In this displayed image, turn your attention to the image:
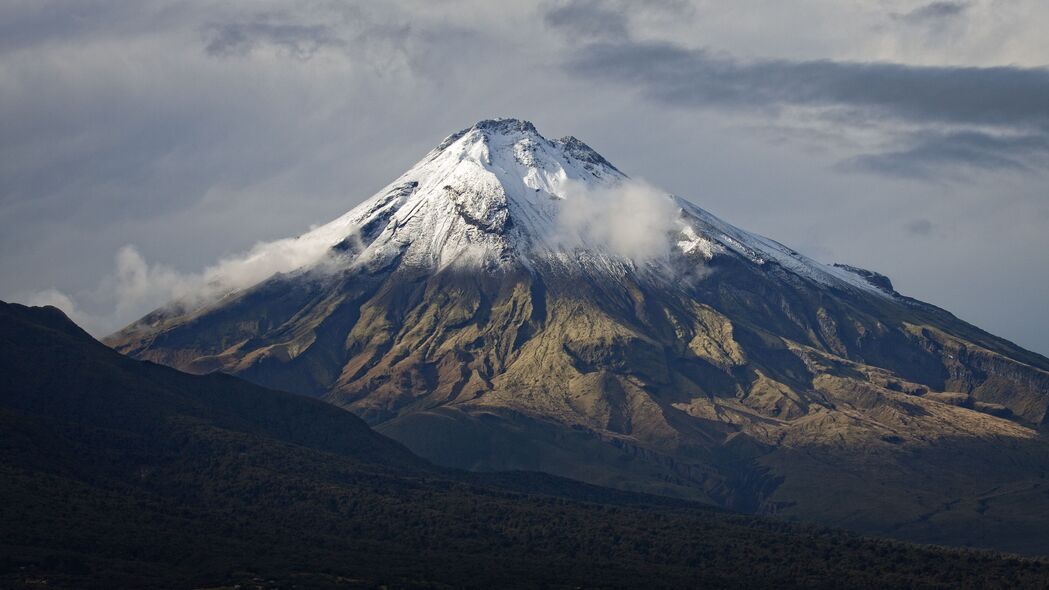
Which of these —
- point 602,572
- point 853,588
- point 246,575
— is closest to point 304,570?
point 246,575

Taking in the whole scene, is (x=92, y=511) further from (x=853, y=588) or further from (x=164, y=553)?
(x=853, y=588)

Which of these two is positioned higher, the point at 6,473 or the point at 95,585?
the point at 6,473

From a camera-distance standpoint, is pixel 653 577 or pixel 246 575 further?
pixel 653 577

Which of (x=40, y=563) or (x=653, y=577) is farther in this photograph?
(x=653, y=577)

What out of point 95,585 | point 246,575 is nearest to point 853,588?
point 246,575

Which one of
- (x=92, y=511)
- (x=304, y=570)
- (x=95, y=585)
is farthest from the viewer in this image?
(x=92, y=511)

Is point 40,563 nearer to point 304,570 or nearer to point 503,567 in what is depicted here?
point 304,570

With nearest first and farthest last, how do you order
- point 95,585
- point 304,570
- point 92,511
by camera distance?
point 95,585
point 304,570
point 92,511

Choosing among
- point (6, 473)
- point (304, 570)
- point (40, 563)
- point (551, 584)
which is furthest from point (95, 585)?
point (551, 584)
